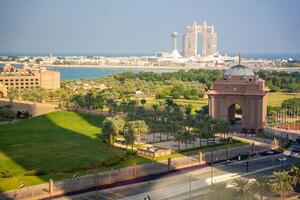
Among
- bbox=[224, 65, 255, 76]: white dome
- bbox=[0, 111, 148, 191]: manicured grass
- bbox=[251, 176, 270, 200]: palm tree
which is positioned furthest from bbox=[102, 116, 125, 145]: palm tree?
bbox=[251, 176, 270, 200]: palm tree

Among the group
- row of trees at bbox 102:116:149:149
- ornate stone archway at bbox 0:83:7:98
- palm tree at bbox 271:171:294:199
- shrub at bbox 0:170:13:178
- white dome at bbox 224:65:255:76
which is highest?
white dome at bbox 224:65:255:76

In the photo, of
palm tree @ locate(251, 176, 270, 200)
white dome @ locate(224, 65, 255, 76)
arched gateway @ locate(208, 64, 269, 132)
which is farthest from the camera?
white dome @ locate(224, 65, 255, 76)

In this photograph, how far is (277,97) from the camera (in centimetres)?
5950

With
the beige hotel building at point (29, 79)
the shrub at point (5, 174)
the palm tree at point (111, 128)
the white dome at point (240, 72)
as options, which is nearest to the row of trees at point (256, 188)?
the shrub at point (5, 174)

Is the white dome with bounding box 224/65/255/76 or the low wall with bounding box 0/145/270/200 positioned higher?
the white dome with bounding box 224/65/255/76

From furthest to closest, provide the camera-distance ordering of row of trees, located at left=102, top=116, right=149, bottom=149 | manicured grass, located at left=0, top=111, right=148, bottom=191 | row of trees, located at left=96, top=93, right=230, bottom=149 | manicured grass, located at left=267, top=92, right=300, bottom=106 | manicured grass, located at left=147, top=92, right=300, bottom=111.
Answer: manicured grass, located at left=267, top=92, right=300, bottom=106, manicured grass, located at left=147, top=92, right=300, bottom=111, row of trees, located at left=96, top=93, right=230, bottom=149, row of trees, located at left=102, top=116, right=149, bottom=149, manicured grass, located at left=0, top=111, right=148, bottom=191

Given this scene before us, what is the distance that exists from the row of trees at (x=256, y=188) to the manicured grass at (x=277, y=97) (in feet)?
108

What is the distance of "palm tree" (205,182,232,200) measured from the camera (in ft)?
57.8

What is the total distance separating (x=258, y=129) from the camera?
35.4 metres

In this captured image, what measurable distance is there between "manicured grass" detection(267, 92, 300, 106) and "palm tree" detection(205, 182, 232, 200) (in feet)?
113

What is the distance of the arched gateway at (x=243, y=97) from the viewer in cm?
3525

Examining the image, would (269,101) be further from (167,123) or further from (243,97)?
(167,123)

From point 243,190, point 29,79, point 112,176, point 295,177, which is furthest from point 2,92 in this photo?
point 243,190

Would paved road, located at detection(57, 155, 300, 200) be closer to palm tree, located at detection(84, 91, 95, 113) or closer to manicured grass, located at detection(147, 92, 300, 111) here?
palm tree, located at detection(84, 91, 95, 113)
